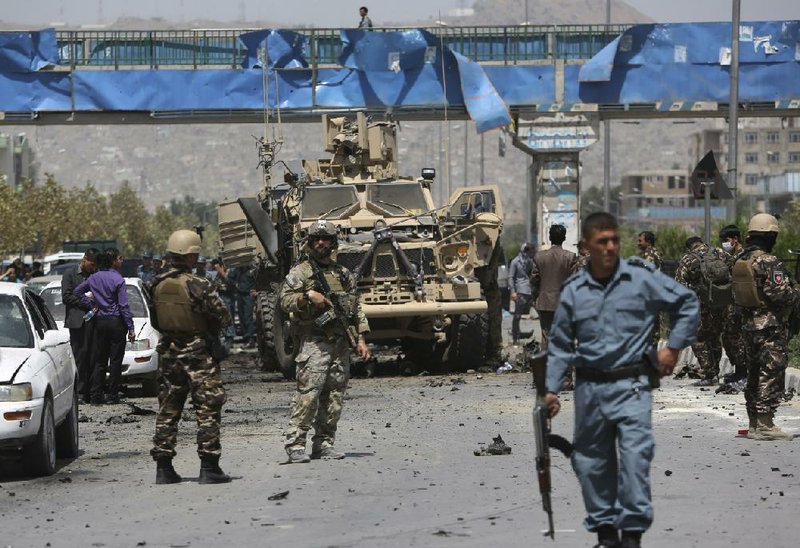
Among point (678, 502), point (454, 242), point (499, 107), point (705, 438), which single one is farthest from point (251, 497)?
point (499, 107)

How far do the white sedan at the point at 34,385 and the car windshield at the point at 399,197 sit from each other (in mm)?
9839

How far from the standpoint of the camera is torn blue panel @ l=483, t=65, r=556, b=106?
3397cm

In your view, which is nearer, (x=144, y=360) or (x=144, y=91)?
(x=144, y=360)

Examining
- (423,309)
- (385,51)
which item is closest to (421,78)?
(385,51)

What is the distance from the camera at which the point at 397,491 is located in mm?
10852

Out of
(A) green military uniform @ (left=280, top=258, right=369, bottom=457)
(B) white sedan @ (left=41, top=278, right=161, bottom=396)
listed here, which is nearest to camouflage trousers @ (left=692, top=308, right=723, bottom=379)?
(B) white sedan @ (left=41, top=278, right=161, bottom=396)

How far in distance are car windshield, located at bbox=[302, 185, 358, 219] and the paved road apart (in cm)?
689

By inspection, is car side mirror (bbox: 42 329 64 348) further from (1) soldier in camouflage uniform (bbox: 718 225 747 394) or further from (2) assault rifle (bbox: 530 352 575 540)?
(1) soldier in camouflage uniform (bbox: 718 225 747 394)

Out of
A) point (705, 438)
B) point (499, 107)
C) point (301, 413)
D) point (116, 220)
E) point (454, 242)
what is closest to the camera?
point (301, 413)

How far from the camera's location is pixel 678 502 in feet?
33.3

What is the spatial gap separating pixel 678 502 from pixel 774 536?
4.15 feet

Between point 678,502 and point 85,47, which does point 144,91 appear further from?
point 678,502

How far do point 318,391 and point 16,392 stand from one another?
218cm

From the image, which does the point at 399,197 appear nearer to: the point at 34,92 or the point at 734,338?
the point at 734,338
